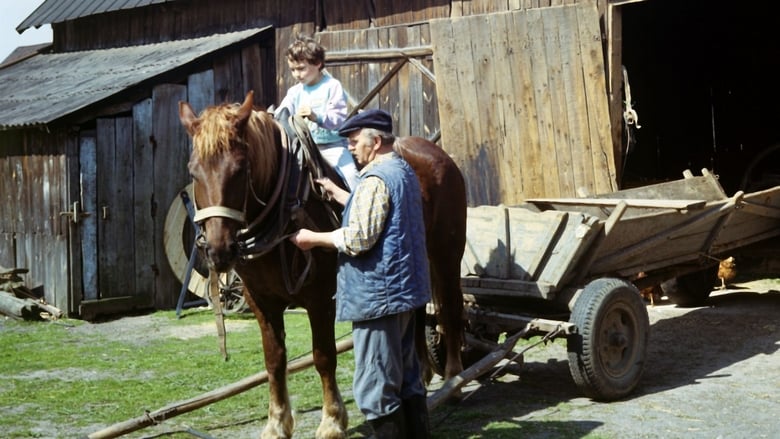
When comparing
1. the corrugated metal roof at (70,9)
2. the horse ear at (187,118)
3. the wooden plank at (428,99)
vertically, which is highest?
the corrugated metal roof at (70,9)

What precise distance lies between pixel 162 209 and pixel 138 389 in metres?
5.23

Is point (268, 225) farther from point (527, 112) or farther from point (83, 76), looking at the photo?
point (83, 76)

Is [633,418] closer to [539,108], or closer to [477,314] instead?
[477,314]

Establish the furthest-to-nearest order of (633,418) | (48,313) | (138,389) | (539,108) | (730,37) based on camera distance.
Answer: (730,37) → (48,313) → (539,108) → (138,389) → (633,418)

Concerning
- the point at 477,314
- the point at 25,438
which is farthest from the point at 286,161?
the point at 25,438

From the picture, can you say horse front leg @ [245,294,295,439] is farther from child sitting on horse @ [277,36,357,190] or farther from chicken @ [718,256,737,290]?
chicken @ [718,256,737,290]

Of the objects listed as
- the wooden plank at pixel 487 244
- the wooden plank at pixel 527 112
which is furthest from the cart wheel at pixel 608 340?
the wooden plank at pixel 527 112

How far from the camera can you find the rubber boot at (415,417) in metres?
4.85

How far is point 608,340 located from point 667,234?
1139mm

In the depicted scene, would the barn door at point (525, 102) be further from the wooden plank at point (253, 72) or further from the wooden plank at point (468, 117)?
the wooden plank at point (253, 72)

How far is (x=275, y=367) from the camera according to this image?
5.61 meters

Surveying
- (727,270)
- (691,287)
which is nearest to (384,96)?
(691,287)

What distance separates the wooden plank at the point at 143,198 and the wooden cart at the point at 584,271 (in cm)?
632

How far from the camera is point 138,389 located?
738 cm
